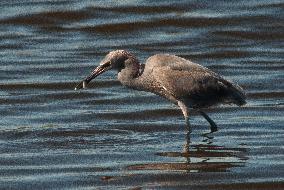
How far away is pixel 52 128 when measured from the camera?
12570 millimetres

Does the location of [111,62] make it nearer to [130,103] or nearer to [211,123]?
[211,123]

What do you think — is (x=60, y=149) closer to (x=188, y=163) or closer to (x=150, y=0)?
(x=188, y=163)

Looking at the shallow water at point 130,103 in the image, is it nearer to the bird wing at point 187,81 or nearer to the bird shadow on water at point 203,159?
the bird shadow on water at point 203,159

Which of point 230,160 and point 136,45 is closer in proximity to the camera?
point 230,160

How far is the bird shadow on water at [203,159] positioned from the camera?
10.5m

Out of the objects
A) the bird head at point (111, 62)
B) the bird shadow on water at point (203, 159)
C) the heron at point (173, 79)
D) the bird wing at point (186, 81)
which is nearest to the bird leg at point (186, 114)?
the heron at point (173, 79)

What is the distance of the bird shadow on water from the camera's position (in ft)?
34.6

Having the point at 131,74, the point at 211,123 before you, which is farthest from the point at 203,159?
the point at 131,74

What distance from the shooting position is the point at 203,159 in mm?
11008

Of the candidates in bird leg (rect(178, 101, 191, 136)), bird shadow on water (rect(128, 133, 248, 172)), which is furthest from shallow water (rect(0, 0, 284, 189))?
bird leg (rect(178, 101, 191, 136))

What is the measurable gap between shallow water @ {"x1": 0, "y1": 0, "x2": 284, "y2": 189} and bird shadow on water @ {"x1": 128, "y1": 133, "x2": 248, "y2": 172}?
0.04ft

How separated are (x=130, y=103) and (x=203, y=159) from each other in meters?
3.38

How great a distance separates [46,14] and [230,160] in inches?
403

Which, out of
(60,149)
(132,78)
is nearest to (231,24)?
(132,78)
